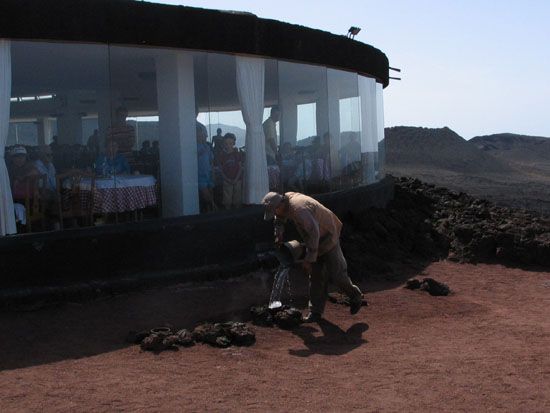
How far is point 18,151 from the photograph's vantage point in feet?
33.1

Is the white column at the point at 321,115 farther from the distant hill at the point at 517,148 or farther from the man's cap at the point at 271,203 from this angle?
the distant hill at the point at 517,148

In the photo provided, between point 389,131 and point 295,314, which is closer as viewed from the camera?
point 295,314

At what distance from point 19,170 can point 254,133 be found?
3519 millimetres

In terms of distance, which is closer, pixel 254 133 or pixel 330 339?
pixel 330 339

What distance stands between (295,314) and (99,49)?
14.0ft

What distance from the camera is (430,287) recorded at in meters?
11.0

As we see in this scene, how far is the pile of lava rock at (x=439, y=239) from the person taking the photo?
1297 cm

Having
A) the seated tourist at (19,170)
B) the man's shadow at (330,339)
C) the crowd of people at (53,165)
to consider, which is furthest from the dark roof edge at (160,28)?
the man's shadow at (330,339)

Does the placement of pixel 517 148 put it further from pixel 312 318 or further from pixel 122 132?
pixel 312 318

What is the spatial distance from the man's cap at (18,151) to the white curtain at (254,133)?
129 inches

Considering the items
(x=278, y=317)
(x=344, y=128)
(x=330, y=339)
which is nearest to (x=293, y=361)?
(x=330, y=339)

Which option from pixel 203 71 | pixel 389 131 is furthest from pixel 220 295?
pixel 389 131

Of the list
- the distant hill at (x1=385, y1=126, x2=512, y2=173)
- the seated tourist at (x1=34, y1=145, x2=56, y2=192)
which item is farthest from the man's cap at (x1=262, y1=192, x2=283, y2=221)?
the distant hill at (x1=385, y1=126, x2=512, y2=173)

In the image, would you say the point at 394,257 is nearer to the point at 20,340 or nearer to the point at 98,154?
the point at 98,154
